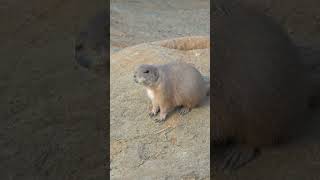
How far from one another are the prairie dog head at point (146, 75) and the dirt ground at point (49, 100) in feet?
1.41

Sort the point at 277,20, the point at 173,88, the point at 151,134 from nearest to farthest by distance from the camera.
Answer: the point at 151,134 → the point at 173,88 → the point at 277,20

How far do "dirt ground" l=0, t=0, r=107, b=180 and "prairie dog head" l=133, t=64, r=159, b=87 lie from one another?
0.43 meters

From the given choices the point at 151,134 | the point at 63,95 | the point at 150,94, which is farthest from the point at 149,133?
the point at 63,95

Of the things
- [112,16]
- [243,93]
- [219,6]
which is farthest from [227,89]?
[112,16]

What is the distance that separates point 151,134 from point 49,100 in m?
1.07

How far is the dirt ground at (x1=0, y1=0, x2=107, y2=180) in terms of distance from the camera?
3887 millimetres

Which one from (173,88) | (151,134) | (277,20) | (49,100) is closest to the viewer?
(151,134)

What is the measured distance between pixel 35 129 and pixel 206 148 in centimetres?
126

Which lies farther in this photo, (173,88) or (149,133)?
(173,88)

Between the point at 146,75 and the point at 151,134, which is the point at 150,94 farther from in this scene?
the point at 151,134

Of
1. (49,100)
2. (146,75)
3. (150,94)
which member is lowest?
(49,100)

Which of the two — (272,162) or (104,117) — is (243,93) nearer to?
(272,162)

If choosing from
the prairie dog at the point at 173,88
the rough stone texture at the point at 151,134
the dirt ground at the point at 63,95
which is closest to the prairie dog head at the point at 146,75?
the prairie dog at the point at 173,88

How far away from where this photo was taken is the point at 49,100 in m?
4.84
